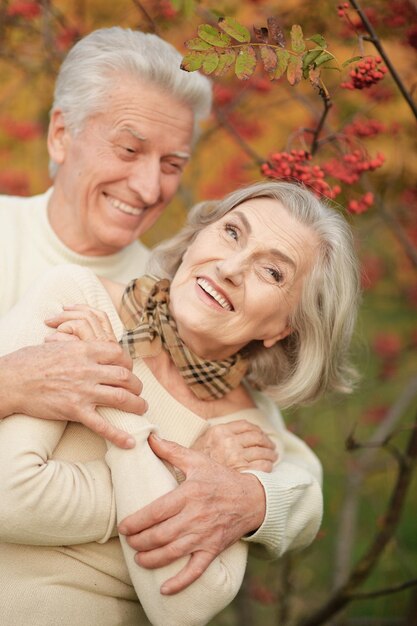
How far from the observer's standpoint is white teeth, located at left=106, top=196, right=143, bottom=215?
3.14m

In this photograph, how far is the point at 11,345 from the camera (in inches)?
90.8

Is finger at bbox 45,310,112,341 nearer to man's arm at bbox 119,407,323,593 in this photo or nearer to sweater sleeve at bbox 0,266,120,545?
sweater sleeve at bbox 0,266,120,545

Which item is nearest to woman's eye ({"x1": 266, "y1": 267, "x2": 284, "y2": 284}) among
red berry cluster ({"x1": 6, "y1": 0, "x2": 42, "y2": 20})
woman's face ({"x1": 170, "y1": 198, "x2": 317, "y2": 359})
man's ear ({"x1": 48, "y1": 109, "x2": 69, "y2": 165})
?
woman's face ({"x1": 170, "y1": 198, "x2": 317, "y2": 359})

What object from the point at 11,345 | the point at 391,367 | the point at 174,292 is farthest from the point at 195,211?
the point at 391,367

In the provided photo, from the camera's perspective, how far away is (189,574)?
7.04 ft

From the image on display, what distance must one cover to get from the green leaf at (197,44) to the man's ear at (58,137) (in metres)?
1.22

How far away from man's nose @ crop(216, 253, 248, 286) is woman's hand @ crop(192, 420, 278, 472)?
485 mm

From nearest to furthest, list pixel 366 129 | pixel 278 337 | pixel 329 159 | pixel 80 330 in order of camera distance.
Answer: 1. pixel 80 330
2. pixel 278 337
3. pixel 366 129
4. pixel 329 159

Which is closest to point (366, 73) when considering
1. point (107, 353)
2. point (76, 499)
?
point (107, 353)

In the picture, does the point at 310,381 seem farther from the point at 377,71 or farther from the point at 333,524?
the point at 333,524

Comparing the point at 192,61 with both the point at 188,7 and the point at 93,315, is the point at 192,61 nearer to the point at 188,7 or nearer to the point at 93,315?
the point at 188,7

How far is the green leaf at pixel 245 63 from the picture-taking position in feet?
6.89

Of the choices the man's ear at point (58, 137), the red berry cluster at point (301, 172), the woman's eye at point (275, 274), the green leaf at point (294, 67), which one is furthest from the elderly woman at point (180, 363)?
the man's ear at point (58, 137)

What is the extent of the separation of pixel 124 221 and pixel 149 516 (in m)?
1.40
